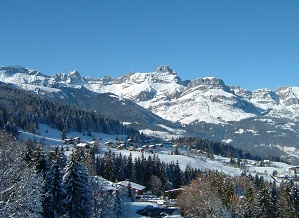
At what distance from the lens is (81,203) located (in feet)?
167

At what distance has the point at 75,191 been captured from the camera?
50.8 metres

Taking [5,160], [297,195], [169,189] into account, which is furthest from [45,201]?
[169,189]

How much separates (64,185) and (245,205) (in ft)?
124

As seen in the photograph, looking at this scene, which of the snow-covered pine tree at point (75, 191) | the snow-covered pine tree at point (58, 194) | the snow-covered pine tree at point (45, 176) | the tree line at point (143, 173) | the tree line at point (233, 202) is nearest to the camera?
the snow-covered pine tree at point (45, 176)

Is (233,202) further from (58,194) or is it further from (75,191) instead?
(58,194)

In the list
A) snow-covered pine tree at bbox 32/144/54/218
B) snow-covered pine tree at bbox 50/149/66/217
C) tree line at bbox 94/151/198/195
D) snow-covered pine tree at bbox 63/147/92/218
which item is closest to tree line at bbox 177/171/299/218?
snow-covered pine tree at bbox 63/147/92/218

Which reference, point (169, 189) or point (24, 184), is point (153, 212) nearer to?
point (169, 189)

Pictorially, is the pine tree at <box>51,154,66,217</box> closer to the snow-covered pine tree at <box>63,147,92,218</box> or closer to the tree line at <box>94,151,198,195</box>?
the snow-covered pine tree at <box>63,147,92,218</box>

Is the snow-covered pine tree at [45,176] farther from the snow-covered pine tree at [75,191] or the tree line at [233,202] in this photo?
the tree line at [233,202]

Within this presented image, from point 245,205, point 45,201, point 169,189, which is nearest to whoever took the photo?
point 45,201

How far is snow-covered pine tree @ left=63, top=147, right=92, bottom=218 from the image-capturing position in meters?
50.5

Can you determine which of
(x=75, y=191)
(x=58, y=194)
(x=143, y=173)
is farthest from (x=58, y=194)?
(x=143, y=173)

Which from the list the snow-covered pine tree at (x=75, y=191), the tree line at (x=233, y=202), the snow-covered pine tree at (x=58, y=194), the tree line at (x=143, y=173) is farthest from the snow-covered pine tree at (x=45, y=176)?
the tree line at (x=143, y=173)

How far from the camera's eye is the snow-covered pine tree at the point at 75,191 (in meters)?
50.5
